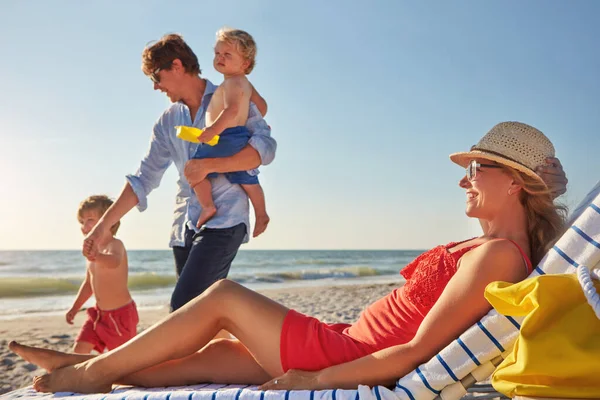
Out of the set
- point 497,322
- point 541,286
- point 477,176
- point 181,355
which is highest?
point 477,176

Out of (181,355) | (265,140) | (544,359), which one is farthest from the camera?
(265,140)

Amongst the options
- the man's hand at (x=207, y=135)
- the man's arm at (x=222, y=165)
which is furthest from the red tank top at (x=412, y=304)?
the man's hand at (x=207, y=135)

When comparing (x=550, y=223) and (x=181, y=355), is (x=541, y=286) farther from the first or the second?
(x=181, y=355)

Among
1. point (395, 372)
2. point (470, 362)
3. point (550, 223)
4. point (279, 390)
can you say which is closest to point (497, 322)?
point (470, 362)

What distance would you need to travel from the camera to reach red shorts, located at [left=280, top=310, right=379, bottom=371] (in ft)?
7.62

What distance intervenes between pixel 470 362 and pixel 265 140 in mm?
1926

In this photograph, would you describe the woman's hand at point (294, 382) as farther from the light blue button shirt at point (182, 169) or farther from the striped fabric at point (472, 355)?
the light blue button shirt at point (182, 169)

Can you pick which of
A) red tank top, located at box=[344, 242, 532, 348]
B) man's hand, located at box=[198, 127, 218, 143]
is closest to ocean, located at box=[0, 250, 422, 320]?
man's hand, located at box=[198, 127, 218, 143]

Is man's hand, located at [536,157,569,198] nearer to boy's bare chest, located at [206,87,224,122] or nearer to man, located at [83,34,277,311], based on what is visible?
man, located at [83,34,277,311]

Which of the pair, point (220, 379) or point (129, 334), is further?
point (129, 334)

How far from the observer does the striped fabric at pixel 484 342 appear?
6.65 ft

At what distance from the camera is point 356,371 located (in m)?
2.17

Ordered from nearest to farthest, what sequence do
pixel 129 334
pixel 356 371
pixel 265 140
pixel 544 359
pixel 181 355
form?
1. pixel 544 359
2. pixel 356 371
3. pixel 181 355
4. pixel 265 140
5. pixel 129 334

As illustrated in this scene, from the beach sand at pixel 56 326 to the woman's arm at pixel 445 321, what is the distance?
353 centimetres
